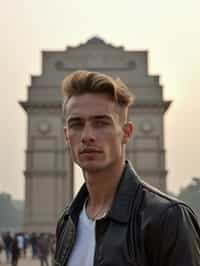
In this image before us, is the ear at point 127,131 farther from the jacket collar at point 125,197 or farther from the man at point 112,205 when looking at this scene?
the jacket collar at point 125,197

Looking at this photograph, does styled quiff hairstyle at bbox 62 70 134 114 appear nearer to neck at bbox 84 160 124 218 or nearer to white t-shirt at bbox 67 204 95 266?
neck at bbox 84 160 124 218

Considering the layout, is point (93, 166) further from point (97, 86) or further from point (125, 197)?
point (97, 86)

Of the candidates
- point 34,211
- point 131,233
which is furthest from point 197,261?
point 34,211

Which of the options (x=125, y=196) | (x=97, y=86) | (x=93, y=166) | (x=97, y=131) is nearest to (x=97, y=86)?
(x=97, y=86)

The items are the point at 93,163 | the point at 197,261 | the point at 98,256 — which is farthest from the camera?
the point at 93,163

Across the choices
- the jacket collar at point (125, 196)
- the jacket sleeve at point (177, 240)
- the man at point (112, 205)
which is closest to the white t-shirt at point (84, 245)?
the man at point (112, 205)

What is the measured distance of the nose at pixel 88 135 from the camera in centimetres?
210

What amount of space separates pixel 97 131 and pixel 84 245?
15.7 inches

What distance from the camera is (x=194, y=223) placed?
193cm

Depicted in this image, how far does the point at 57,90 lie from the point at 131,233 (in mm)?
31754

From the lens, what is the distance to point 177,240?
183cm

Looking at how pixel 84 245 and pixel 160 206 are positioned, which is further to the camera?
pixel 84 245

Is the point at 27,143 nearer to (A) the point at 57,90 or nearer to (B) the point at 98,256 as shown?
(A) the point at 57,90

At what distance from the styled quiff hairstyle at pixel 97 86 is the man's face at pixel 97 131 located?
0.02 meters
